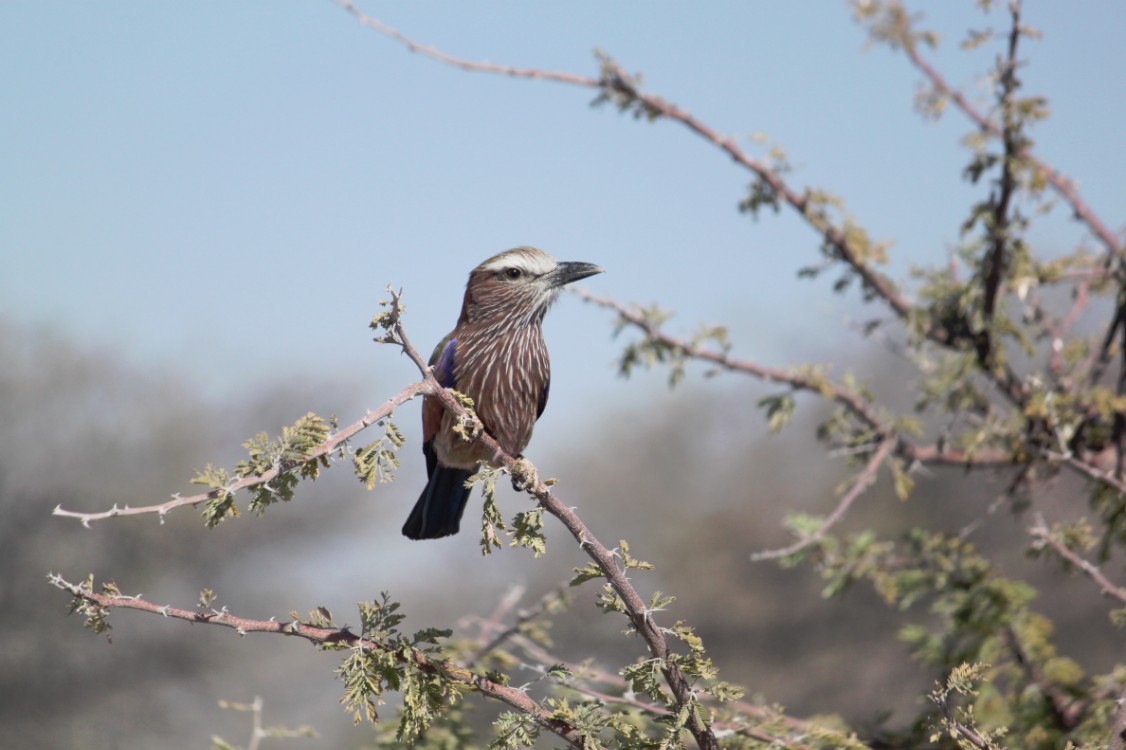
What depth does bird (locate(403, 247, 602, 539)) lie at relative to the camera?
13.7 feet

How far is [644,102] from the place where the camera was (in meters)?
5.03

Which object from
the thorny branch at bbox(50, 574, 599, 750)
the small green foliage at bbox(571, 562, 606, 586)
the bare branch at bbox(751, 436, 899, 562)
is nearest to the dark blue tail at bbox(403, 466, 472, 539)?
the bare branch at bbox(751, 436, 899, 562)

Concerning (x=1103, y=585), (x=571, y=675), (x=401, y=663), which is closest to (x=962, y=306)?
(x=1103, y=585)

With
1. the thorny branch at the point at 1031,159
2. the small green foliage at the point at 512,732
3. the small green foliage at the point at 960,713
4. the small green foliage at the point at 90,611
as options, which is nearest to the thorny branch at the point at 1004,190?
the thorny branch at the point at 1031,159

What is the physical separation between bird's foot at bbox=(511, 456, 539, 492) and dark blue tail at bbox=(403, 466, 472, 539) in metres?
1.24

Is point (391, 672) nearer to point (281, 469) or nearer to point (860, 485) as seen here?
point (281, 469)

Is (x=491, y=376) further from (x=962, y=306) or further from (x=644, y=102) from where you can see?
(x=962, y=306)

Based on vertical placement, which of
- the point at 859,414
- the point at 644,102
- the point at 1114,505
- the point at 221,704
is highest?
the point at 644,102

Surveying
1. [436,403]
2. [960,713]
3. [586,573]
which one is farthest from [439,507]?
[960,713]

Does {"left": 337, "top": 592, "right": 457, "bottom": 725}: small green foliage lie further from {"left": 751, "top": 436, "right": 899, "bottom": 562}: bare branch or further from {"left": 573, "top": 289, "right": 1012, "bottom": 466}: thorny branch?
{"left": 573, "top": 289, "right": 1012, "bottom": 466}: thorny branch

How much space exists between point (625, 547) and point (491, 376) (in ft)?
5.61

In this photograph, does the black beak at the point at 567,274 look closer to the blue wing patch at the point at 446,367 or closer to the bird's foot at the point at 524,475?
the blue wing patch at the point at 446,367

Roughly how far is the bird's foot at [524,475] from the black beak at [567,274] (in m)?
1.57

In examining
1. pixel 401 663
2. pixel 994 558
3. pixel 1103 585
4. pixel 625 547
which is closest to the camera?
pixel 625 547
